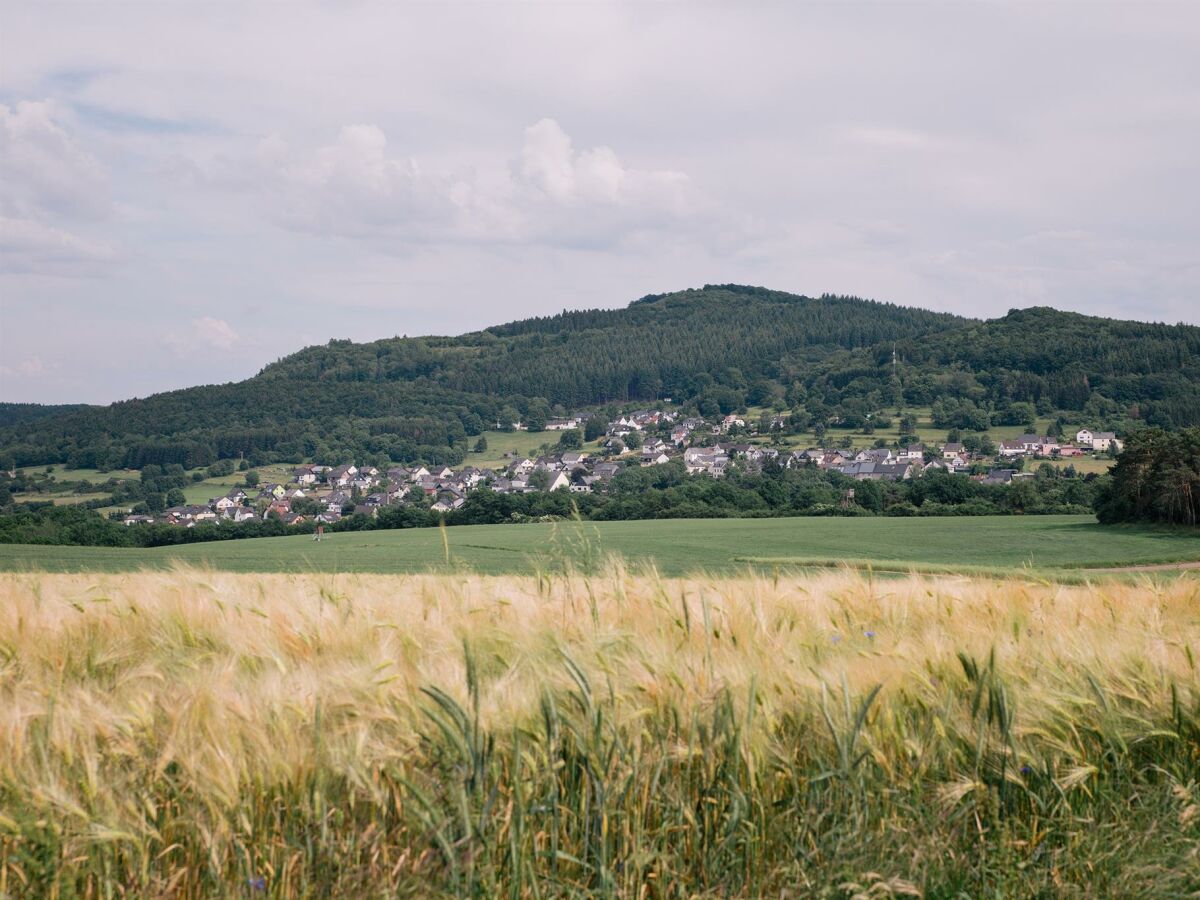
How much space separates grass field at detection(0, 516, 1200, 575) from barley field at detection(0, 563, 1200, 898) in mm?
18853

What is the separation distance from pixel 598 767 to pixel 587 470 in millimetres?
114651

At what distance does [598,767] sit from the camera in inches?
135

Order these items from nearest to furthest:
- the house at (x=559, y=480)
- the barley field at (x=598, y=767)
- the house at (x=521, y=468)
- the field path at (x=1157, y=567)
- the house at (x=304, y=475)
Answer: the barley field at (x=598, y=767) < the field path at (x=1157, y=567) < the house at (x=559, y=480) < the house at (x=304, y=475) < the house at (x=521, y=468)

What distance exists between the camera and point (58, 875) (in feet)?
9.79

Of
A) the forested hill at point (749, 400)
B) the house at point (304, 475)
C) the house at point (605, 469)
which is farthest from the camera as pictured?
the forested hill at point (749, 400)

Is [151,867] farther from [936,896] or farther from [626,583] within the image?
[626,583]

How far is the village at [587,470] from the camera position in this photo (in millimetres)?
87062

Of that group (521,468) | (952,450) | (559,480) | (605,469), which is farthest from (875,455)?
(521,468)

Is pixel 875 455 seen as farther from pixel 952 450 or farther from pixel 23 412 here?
pixel 23 412

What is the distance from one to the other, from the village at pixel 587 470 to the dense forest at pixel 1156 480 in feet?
113

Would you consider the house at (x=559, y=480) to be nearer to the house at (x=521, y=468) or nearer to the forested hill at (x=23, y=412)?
the house at (x=521, y=468)

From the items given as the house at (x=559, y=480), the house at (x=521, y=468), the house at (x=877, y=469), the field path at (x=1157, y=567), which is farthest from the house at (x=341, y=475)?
the field path at (x=1157, y=567)

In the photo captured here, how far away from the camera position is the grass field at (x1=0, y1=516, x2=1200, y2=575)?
27328 mm

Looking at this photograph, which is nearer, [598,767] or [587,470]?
[598,767]
